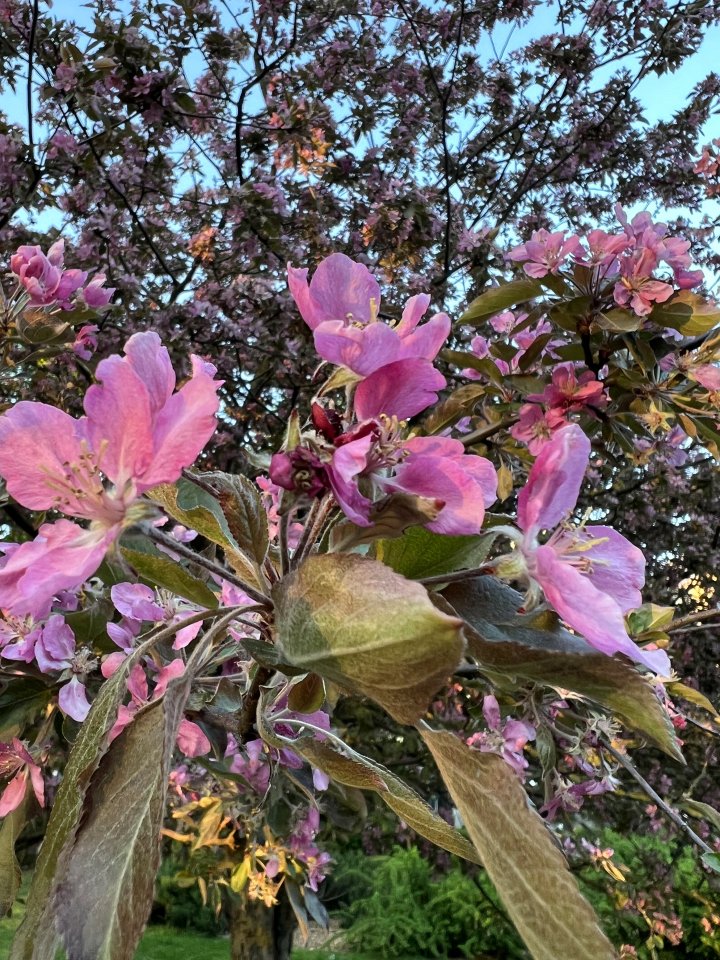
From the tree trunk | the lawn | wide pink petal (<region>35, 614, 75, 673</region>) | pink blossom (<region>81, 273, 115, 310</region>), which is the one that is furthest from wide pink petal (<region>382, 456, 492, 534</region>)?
the lawn

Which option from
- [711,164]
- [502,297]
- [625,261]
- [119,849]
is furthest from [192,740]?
[711,164]

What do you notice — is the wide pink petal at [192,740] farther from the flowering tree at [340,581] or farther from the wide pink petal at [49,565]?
the wide pink petal at [49,565]

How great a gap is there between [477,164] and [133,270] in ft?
6.43

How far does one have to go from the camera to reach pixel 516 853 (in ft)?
1.26

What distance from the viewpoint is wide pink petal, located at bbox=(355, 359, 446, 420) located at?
48 cm

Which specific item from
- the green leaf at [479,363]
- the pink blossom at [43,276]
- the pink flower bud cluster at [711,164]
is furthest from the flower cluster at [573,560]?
the pink flower bud cluster at [711,164]

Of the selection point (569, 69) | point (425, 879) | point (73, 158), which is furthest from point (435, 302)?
point (425, 879)

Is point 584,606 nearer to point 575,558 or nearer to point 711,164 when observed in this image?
point 575,558

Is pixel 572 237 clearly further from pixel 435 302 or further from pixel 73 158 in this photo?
pixel 73 158

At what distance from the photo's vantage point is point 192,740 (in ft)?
3.47

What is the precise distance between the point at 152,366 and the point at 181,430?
0.06 meters

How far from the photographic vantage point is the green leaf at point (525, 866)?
14.1 inches

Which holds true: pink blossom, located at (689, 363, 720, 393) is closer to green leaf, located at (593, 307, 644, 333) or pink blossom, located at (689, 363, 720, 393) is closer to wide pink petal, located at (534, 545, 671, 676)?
green leaf, located at (593, 307, 644, 333)

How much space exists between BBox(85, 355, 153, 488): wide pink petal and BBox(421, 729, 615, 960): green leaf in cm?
27
